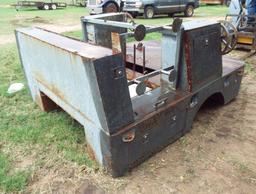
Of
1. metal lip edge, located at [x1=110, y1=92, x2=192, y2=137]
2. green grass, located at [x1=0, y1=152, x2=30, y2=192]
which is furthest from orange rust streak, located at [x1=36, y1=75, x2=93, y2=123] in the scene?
green grass, located at [x1=0, y1=152, x2=30, y2=192]

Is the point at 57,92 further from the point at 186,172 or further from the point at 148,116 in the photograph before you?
the point at 186,172

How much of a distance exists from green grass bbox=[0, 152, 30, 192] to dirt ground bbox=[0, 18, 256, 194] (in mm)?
62

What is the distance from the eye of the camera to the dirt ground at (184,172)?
207 centimetres

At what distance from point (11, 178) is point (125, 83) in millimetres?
1207

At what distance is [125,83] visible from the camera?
6.11 ft

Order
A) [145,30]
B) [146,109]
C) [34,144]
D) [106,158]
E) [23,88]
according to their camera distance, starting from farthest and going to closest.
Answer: [23,88] < [34,144] < [146,109] < [106,158] < [145,30]

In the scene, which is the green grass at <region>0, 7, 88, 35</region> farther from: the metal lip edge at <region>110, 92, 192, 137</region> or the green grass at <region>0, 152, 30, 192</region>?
the metal lip edge at <region>110, 92, 192, 137</region>

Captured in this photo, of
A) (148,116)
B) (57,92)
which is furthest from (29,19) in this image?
(148,116)

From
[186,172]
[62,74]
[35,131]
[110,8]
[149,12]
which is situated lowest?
[186,172]

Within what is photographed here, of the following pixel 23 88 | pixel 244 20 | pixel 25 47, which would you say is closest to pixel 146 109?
pixel 25 47

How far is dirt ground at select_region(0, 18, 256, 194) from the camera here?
2.07 m

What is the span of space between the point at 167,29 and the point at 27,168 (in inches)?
65.1

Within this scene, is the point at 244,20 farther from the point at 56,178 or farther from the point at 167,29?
the point at 56,178

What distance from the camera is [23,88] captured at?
3.82 meters
